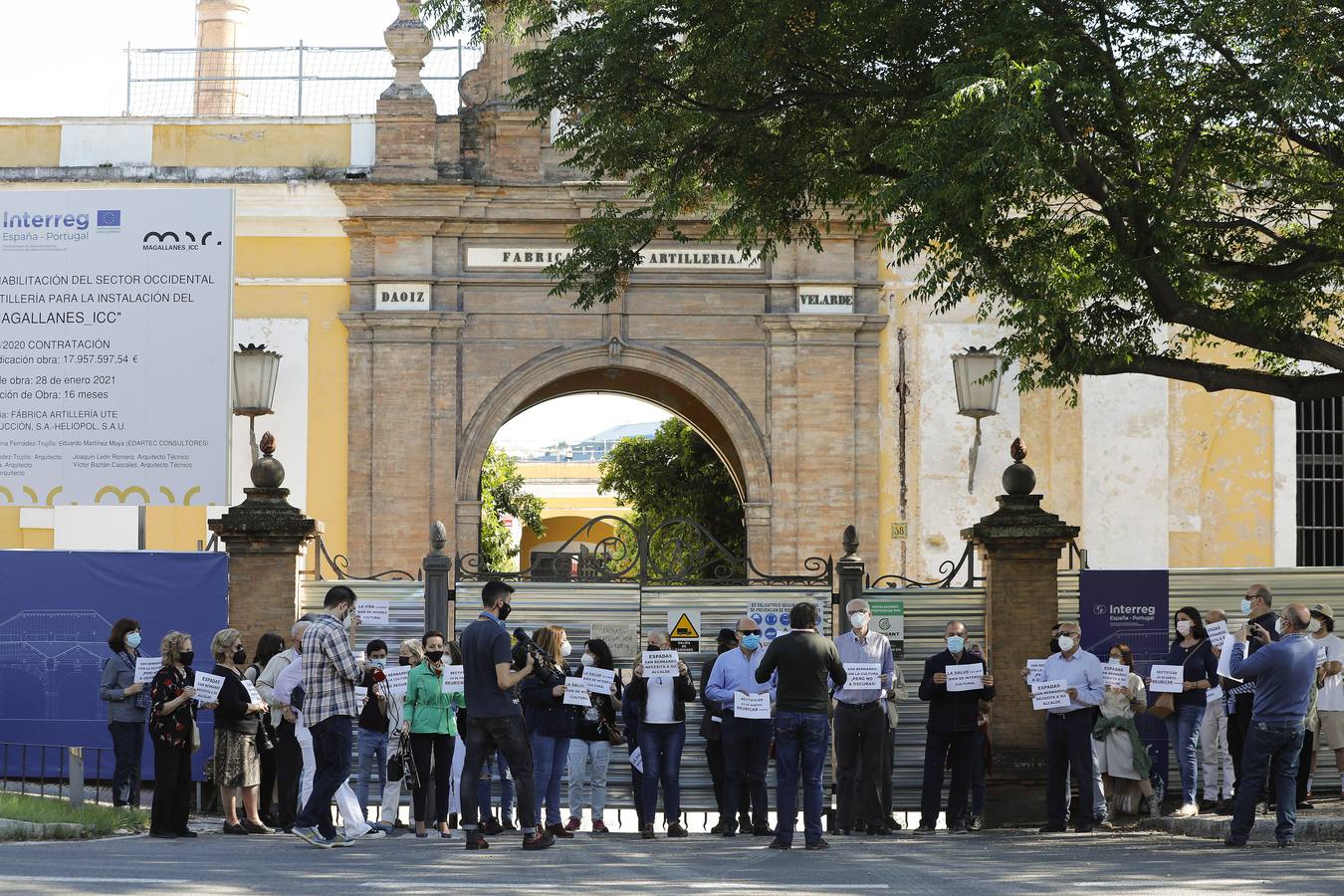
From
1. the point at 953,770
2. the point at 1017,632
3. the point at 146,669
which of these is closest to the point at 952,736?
the point at 953,770

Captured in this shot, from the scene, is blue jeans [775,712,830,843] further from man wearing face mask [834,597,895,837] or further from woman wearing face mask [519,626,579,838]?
woman wearing face mask [519,626,579,838]

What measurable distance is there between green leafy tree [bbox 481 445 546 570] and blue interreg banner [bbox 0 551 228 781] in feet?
94.9

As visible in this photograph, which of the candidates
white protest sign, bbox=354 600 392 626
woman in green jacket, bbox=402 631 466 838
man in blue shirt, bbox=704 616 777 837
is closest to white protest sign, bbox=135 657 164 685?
woman in green jacket, bbox=402 631 466 838

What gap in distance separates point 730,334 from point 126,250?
909cm

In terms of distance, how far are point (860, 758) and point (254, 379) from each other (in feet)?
30.2

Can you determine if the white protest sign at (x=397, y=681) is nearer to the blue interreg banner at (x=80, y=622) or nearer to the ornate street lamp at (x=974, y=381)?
the blue interreg banner at (x=80, y=622)

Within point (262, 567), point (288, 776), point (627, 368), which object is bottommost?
point (288, 776)

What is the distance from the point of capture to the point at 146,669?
14789 millimetres

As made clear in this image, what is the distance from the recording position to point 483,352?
24.8 metres

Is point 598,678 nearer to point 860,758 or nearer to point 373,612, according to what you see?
point 860,758

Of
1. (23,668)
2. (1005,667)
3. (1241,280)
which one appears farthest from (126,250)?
(1241,280)

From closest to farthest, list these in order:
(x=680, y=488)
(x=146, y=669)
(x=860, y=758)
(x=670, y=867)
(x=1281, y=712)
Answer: (x=670, y=867)
(x=1281, y=712)
(x=146, y=669)
(x=860, y=758)
(x=680, y=488)

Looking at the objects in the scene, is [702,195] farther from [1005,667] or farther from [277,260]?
[277,260]

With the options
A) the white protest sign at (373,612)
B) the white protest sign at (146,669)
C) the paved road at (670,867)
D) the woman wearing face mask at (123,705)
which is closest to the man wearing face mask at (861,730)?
the paved road at (670,867)
